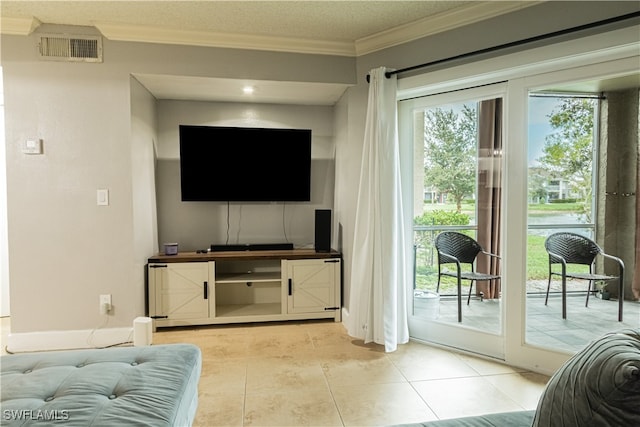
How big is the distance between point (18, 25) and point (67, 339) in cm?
250

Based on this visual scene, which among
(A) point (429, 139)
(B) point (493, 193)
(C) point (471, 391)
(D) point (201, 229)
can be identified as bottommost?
(C) point (471, 391)

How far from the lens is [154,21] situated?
2779 mm

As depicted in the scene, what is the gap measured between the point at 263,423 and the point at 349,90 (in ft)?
8.91

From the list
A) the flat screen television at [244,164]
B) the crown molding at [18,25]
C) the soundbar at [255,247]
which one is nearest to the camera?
the crown molding at [18,25]

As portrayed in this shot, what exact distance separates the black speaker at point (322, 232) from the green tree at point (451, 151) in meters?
1.03

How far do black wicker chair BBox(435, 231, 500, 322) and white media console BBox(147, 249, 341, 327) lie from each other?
97cm

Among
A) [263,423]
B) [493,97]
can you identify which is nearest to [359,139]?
[493,97]

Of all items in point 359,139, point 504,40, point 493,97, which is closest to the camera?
point 504,40

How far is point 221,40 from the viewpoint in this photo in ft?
9.89

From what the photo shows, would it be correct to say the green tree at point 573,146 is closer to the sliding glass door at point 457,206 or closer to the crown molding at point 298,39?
the sliding glass door at point 457,206

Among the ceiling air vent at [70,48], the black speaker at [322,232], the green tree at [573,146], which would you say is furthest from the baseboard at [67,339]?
the green tree at [573,146]

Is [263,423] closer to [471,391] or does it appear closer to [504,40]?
[471,391]

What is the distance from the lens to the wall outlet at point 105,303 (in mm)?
2980

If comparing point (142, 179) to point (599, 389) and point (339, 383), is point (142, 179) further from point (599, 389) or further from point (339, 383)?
point (599, 389)
